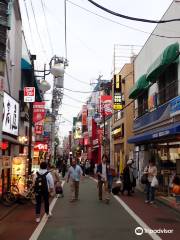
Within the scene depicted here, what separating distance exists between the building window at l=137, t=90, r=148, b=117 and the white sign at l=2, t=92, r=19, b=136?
1107cm

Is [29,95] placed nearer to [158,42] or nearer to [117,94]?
[158,42]

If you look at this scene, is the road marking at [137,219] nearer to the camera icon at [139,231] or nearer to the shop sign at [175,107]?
the camera icon at [139,231]

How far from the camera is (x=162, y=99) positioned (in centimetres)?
2525

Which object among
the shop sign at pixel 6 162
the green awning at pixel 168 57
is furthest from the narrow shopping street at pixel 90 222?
the green awning at pixel 168 57

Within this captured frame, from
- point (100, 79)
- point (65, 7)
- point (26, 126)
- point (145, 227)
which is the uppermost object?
point (100, 79)

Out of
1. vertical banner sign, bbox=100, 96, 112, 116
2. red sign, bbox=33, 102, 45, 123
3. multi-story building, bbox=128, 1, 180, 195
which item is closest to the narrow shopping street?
multi-story building, bbox=128, 1, 180, 195

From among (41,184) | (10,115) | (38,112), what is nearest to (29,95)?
(10,115)

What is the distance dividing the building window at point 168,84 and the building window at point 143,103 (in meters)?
4.34

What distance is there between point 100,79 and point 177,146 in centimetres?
4177

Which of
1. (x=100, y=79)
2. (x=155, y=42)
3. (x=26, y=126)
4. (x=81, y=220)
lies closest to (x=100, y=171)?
(x=81, y=220)

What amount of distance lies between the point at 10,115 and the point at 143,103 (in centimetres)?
1349

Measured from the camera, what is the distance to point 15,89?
83.8ft

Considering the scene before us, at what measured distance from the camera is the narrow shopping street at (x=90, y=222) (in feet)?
36.8

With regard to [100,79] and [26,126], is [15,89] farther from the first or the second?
[100,79]
